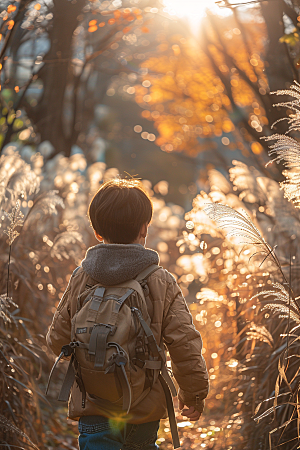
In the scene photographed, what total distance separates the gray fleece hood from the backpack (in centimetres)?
3

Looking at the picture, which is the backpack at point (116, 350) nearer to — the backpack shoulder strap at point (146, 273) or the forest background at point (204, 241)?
the backpack shoulder strap at point (146, 273)

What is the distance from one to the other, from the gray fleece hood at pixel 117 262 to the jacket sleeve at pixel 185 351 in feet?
0.49

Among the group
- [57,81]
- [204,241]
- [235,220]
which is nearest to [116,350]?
[235,220]

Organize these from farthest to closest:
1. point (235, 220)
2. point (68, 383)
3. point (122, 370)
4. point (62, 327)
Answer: point (235, 220) → point (62, 327) → point (68, 383) → point (122, 370)

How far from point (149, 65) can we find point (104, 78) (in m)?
5.45

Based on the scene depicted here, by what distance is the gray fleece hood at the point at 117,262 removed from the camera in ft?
5.18

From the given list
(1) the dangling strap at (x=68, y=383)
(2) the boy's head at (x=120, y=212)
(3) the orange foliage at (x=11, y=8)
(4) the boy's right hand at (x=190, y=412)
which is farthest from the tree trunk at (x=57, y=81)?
(4) the boy's right hand at (x=190, y=412)

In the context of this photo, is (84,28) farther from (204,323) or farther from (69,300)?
(69,300)

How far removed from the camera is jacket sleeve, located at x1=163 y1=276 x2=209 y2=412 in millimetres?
1596

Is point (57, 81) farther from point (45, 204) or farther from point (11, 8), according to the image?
point (11, 8)

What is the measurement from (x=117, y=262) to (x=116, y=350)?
313mm

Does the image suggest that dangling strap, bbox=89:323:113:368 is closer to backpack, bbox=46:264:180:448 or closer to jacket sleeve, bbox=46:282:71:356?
backpack, bbox=46:264:180:448

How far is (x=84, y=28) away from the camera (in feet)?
24.7

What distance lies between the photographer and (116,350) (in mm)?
1467
